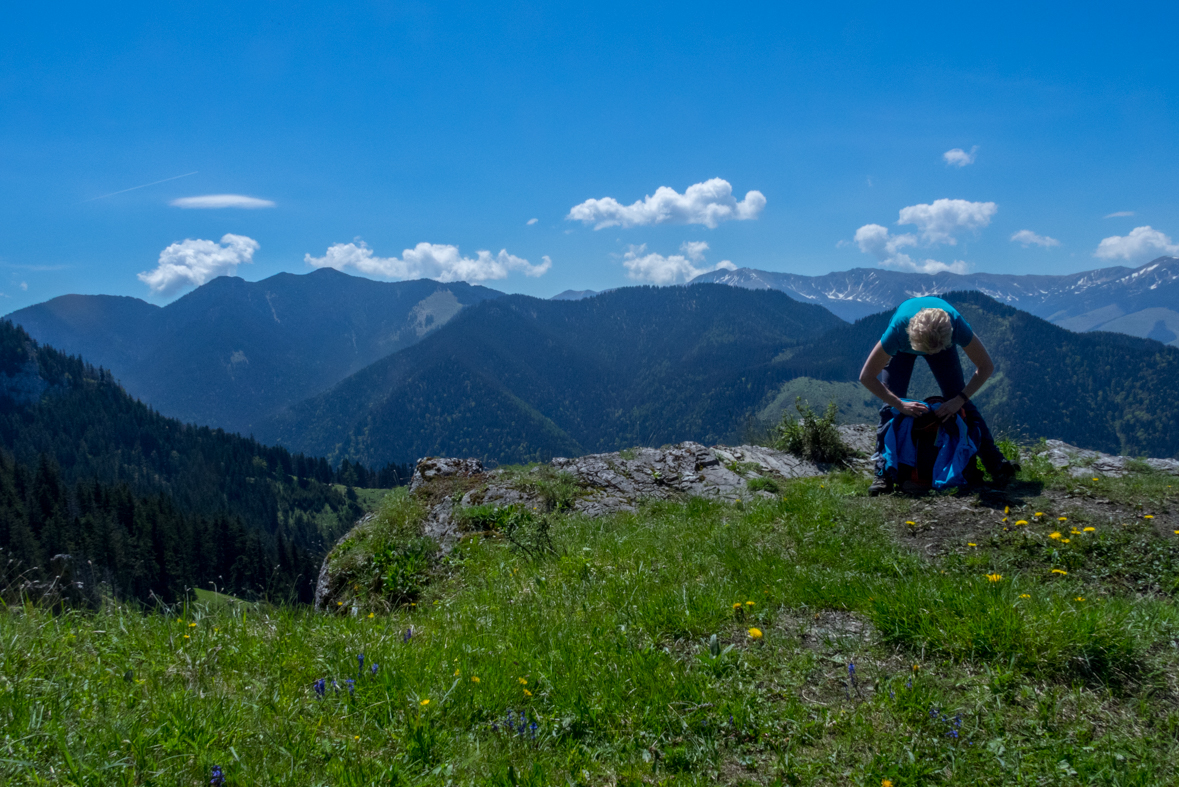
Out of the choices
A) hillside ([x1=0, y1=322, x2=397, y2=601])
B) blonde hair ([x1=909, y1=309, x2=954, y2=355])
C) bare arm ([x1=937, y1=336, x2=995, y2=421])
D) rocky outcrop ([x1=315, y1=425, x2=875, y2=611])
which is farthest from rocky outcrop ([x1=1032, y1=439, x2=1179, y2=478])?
hillside ([x1=0, y1=322, x2=397, y2=601])

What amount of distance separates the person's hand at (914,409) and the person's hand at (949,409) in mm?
179

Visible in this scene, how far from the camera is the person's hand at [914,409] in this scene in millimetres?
7484

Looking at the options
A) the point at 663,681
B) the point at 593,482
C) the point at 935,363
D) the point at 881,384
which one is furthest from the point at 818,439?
the point at 663,681

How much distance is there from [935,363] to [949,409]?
818mm

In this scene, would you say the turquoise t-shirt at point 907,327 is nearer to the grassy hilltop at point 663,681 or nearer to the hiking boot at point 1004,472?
the hiking boot at point 1004,472

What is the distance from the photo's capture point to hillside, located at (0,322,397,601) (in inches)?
3265

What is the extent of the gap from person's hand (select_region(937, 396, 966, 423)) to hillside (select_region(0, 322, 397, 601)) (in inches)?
299

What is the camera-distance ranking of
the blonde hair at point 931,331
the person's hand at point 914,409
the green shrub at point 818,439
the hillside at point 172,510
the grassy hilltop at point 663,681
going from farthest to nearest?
the hillside at point 172,510
the green shrub at point 818,439
the person's hand at point 914,409
the blonde hair at point 931,331
the grassy hilltop at point 663,681

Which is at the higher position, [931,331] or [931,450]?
[931,331]

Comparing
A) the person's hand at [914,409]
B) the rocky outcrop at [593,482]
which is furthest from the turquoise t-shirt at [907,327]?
the rocky outcrop at [593,482]

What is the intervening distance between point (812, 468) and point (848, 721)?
29.0ft

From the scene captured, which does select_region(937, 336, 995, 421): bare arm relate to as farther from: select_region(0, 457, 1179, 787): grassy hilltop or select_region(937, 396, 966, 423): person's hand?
select_region(0, 457, 1179, 787): grassy hilltop

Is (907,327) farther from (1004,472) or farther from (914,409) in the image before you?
(1004,472)

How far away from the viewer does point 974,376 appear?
7.52 metres
